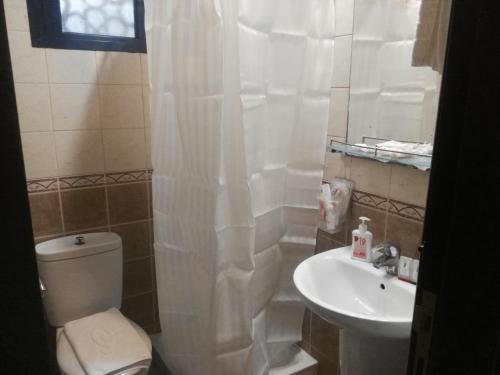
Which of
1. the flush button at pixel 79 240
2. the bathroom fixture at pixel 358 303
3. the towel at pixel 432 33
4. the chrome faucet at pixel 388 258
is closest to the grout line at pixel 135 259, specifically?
the flush button at pixel 79 240

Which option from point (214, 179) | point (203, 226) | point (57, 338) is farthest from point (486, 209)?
point (57, 338)

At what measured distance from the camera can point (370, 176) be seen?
1.55m

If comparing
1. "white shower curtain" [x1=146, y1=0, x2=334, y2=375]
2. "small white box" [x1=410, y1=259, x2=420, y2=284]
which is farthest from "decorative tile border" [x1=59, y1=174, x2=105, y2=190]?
"small white box" [x1=410, y1=259, x2=420, y2=284]

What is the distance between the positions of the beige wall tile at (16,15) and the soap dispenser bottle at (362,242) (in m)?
1.62

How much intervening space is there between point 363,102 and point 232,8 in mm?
643

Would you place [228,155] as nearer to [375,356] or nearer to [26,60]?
[375,356]

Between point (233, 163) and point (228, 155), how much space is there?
33 mm

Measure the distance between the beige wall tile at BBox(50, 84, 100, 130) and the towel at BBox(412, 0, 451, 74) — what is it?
142 centimetres

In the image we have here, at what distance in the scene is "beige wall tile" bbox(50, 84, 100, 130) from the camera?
179 centimetres

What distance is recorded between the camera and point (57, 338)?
1725mm

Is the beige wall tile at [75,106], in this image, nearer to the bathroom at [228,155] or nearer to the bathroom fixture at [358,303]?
the bathroom at [228,155]

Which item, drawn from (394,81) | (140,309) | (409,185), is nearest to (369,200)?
(409,185)

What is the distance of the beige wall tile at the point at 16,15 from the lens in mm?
1624

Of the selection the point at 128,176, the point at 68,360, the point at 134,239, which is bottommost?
the point at 68,360
